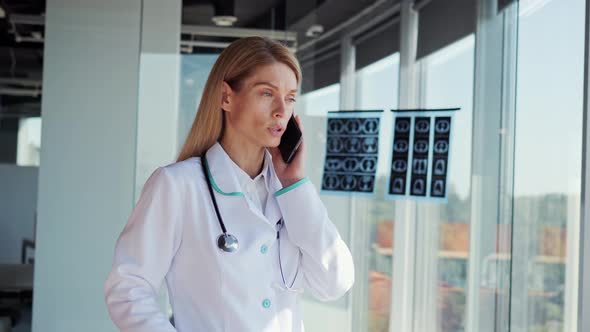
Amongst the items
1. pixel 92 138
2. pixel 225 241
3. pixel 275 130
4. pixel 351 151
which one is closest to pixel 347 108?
pixel 351 151

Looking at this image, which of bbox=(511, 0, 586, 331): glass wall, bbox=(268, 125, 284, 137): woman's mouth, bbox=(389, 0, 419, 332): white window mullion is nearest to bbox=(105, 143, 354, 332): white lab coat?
bbox=(268, 125, 284, 137): woman's mouth

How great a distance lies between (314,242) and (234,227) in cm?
18

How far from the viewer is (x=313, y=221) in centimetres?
177

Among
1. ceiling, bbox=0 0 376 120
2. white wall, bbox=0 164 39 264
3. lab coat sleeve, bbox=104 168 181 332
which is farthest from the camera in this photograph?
white wall, bbox=0 164 39 264

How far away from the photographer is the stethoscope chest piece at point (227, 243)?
164cm

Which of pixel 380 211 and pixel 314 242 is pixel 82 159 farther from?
pixel 314 242

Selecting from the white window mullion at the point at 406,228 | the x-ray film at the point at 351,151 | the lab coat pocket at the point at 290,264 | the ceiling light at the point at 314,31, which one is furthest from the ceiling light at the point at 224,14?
the lab coat pocket at the point at 290,264

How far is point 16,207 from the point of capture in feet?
14.4

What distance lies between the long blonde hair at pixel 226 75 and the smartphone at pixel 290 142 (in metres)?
0.12

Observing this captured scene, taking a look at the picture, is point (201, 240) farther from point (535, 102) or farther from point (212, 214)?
point (535, 102)

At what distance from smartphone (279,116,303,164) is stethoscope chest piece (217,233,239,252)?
0.88ft

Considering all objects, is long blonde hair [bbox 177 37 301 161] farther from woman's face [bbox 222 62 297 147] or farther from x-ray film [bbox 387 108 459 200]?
x-ray film [bbox 387 108 459 200]

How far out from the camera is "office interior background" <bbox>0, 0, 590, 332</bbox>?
12.3 ft

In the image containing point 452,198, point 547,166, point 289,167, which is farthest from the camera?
point 452,198
